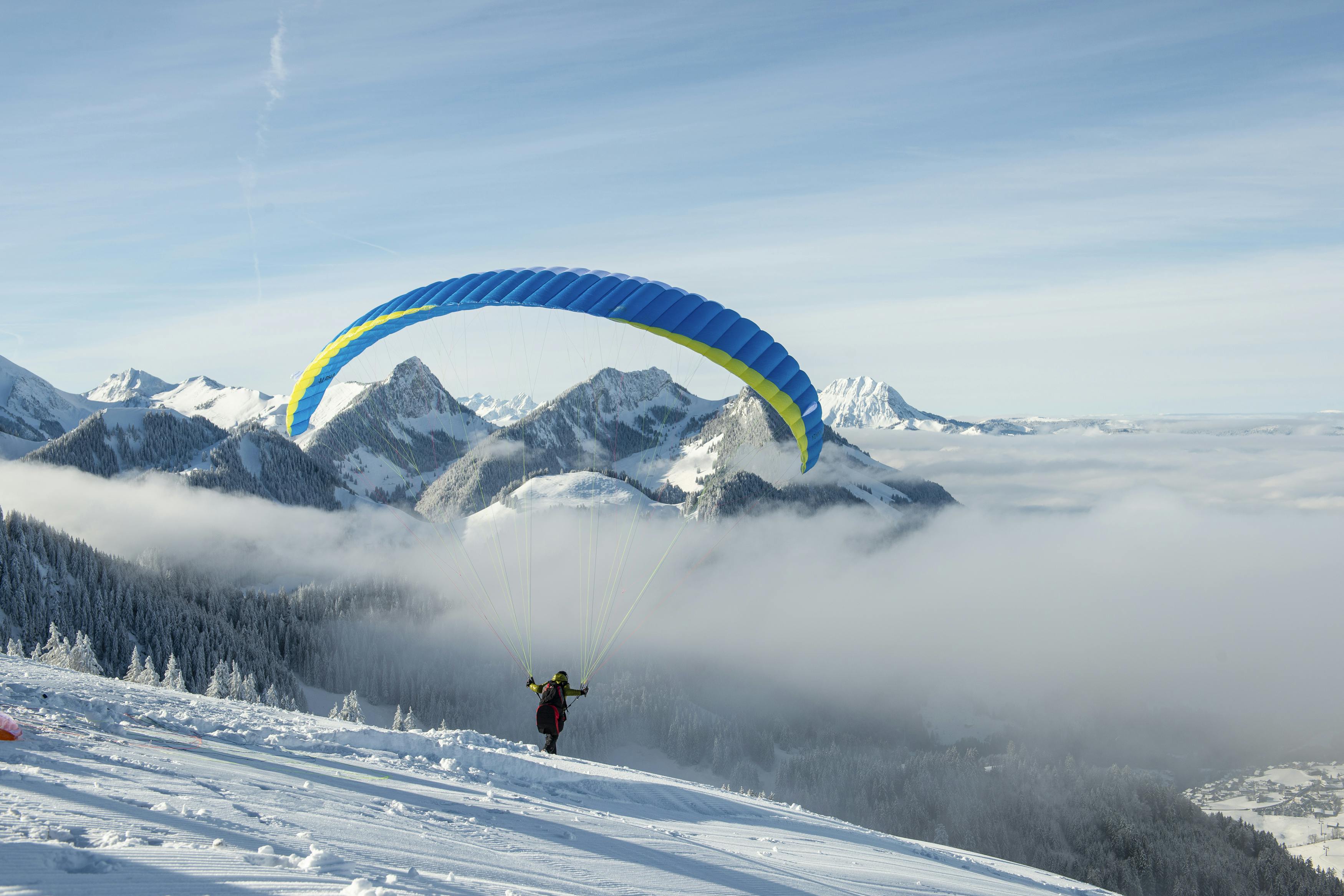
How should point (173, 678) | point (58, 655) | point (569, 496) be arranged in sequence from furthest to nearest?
1. point (569, 496)
2. point (173, 678)
3. point (58, 655)

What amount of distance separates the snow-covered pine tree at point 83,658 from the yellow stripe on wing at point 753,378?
3499cm

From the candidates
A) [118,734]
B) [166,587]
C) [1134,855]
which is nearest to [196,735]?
[118,734]

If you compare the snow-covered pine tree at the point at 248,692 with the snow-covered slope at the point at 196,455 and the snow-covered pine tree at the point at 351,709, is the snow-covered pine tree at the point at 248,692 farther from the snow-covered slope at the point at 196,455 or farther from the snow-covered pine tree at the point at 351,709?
the snow-covered slope at the point at 196,455

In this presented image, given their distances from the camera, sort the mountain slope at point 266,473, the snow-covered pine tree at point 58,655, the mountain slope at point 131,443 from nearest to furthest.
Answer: the snow-covered pine tree at point 58,655 → the mountain slope at point 131,443 → the mountain slope at point 266,473

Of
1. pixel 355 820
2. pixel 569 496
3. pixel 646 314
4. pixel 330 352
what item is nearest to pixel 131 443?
pixel 569 496

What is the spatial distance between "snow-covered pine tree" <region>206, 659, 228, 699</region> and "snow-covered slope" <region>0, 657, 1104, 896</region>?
29.2 meters

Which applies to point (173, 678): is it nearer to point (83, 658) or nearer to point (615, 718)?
point (83, 658)

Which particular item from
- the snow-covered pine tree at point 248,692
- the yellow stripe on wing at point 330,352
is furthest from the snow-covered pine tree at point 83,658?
the yellow stripe on wing at point 330,352

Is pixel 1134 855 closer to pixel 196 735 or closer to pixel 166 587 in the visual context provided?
pixel 196 735

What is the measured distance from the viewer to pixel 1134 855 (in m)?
92.3

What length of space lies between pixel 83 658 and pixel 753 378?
39577 millimetres

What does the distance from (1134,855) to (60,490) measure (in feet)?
692

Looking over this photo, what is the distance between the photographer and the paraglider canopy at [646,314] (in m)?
16.9

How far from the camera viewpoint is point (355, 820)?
28.0 feet
